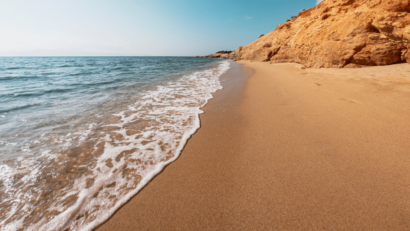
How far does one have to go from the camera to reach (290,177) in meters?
1.79

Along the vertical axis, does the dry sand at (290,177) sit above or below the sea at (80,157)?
above

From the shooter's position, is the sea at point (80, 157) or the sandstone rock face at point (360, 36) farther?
the sandstone rock face at point (360, 36)

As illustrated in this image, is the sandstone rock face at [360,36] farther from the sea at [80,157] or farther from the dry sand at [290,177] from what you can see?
the sea at [80,157]

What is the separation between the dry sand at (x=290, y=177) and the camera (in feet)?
4.58

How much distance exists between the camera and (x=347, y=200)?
1479mm

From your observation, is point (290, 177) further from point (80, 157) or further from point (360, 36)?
point (360, 36)

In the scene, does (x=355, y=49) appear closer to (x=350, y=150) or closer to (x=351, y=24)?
(x=351, y=24)

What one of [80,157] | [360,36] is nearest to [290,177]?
[80,157]

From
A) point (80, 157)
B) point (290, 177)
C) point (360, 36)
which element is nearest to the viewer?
point (290, 177)

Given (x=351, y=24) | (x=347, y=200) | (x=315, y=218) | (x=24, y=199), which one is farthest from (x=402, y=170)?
(x=351, y=24)

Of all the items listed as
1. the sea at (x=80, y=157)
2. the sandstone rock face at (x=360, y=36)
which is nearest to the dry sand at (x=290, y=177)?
the sea at (x=80, y=157)

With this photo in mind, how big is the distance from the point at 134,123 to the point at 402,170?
438 cm

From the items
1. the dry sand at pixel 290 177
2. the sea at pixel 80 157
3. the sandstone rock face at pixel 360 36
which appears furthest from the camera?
the sandstone rock face at pixel 360 36

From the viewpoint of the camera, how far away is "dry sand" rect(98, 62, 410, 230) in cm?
139
